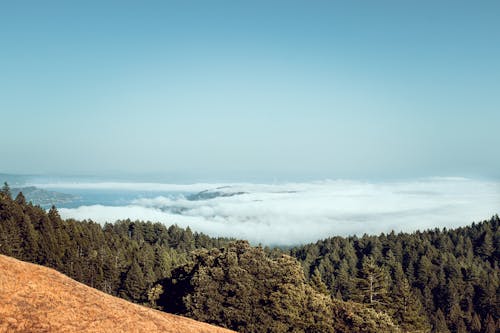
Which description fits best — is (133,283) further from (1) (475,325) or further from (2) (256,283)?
(1) (475,325)

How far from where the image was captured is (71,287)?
30.7 metres

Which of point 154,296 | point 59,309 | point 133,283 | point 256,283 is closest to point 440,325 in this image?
point 133,283

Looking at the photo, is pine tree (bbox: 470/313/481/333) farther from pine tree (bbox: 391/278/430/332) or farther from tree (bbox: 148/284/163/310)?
tree (bbox: 148/284/163/310)

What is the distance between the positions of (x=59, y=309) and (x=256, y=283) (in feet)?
109

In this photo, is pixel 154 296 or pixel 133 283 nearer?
pixel 154 296

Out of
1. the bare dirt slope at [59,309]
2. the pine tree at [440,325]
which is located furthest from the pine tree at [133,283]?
the pine tree at [440,325]

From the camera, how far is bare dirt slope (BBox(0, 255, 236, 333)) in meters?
25.5

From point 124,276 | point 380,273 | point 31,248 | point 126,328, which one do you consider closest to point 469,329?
point 380,273

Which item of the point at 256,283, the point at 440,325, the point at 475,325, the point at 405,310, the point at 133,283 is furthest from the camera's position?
the point at 475,325

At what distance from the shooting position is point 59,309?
89.5ft

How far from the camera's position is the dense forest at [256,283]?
54094 mm

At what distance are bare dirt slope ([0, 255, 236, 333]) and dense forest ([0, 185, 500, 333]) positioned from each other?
22.7 metres

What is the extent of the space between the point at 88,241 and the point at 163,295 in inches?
2481

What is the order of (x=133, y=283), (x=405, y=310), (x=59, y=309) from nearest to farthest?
(x=59, y=309) → (x=405, y=310) → (x=133, y=283)
